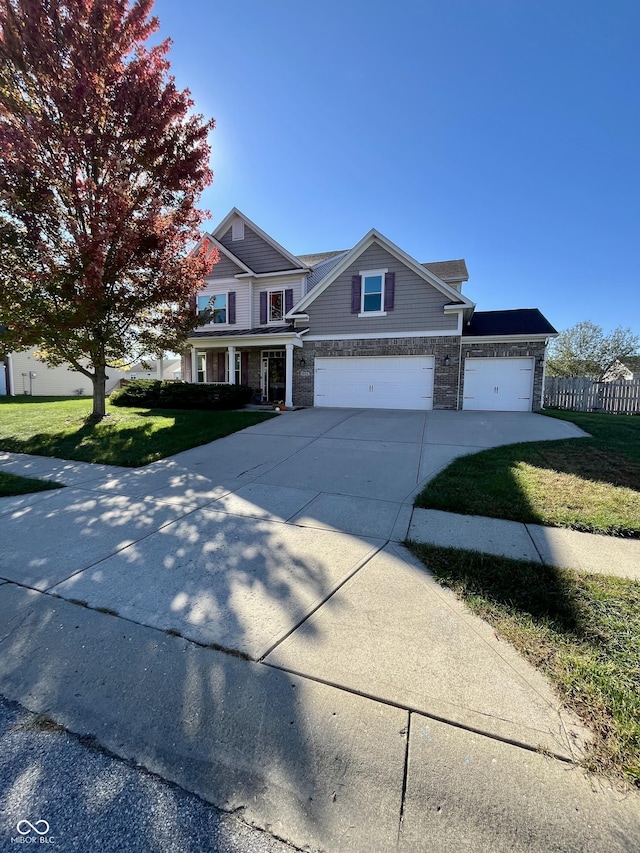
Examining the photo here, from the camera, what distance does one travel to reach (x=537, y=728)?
194cm

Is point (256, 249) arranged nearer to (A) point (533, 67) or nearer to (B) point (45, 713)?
(A) point (533, 67)

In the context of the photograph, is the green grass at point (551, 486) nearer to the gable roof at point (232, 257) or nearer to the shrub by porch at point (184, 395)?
the shrub by porch at point (184, 395)

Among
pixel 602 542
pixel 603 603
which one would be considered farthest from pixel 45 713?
pixel 602 542

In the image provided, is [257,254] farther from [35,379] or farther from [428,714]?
[428,714]

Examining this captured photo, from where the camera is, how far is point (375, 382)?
49.8ft

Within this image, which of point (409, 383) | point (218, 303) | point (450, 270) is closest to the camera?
point (409, 383)

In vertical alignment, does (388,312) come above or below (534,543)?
above

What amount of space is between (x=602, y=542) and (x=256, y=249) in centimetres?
1844

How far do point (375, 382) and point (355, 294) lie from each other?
356 centimetres

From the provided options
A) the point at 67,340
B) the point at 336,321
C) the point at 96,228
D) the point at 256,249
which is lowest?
the point at 67,340

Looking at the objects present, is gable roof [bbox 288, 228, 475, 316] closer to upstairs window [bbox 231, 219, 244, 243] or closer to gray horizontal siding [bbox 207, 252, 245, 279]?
gray horizontal siding [bbox 207, 252, 245, 279]

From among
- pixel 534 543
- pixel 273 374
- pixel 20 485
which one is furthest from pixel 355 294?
pixel 534 543

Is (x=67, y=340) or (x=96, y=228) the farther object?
(x=67, y=340)

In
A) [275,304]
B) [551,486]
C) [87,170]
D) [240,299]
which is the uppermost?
[87,170]
